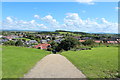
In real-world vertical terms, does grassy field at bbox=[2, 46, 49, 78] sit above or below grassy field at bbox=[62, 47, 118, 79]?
above

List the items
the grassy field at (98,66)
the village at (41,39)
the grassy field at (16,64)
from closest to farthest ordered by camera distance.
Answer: the grassy field at (16,64) < the grassy field at (98,66) < the village at (41,39)

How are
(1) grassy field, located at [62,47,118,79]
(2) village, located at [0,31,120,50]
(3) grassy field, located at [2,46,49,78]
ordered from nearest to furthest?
(3) grassy field, located at [2,46,49,78]
(1) grassy field, located at [62,47,118,79]
(2) village, located at [0,31,120,50]

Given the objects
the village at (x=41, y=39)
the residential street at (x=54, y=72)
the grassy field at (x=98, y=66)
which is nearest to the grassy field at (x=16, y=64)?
the residential street at (x=54, y=72)

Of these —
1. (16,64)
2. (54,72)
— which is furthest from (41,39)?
(54,72)

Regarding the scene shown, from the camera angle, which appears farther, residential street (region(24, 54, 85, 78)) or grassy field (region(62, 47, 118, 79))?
grassy field (region(62, 47, 118, 79))

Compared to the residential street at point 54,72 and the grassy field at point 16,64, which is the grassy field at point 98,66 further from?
the grassy field at point 16,64

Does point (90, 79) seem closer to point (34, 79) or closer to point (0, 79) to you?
point (34, 79)

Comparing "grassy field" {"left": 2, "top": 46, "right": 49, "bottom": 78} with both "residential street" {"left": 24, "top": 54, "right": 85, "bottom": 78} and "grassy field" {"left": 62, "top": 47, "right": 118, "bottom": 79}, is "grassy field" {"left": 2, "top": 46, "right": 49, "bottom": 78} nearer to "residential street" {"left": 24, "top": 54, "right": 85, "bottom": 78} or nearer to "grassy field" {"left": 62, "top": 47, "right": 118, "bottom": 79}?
Result: "residential street" {"left": 24, "top": 54, "right": 85, "bottom": 78}

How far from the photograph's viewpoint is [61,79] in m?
6.16

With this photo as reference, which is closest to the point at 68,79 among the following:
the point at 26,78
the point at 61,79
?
the point at 61,79

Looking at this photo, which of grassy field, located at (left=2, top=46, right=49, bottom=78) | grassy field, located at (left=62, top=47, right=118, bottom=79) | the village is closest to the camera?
grassy field, located at (left=2, top=46, right=49, bottom=78)

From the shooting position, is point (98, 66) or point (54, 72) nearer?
point (54, 72)

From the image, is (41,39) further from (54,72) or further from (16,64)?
(54,72)

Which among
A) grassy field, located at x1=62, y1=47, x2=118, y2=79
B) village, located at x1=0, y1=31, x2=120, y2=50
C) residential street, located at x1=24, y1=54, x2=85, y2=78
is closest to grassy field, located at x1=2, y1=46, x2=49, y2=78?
residential street, located at x1=24, y1=54, x2=85, y2=78
